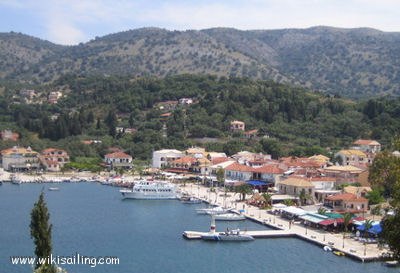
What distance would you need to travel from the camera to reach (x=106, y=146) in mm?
82188

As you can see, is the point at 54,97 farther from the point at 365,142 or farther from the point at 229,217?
the point at 229,217

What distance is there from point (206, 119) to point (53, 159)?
23.6m

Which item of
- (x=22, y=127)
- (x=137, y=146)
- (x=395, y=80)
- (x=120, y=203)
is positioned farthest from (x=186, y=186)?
(x=395, y=80)

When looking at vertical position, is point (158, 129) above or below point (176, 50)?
below

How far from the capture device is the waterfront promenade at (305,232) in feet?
117

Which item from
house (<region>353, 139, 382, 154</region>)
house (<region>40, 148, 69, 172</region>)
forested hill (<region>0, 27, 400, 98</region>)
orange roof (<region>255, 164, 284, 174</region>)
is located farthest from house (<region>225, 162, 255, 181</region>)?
forested hill (<region>0, 27, 400, 98</region>)

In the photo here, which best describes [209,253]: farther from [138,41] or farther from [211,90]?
[138,41]

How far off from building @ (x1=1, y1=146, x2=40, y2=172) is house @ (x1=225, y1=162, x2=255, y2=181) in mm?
24900

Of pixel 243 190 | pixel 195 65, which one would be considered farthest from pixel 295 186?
pixel 195 65

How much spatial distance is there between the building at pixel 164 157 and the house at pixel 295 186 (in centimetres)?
2253

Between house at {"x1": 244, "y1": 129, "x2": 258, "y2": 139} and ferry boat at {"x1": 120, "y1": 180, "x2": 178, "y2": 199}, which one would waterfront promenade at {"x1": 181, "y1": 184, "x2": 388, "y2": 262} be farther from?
house at {"x1": 244, "y1": 129, "x2": 258, "y2": 139}

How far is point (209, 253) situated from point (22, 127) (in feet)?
199

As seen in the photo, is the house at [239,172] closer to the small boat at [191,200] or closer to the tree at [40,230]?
the small boat at [191,200]

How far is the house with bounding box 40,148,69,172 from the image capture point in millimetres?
76438
